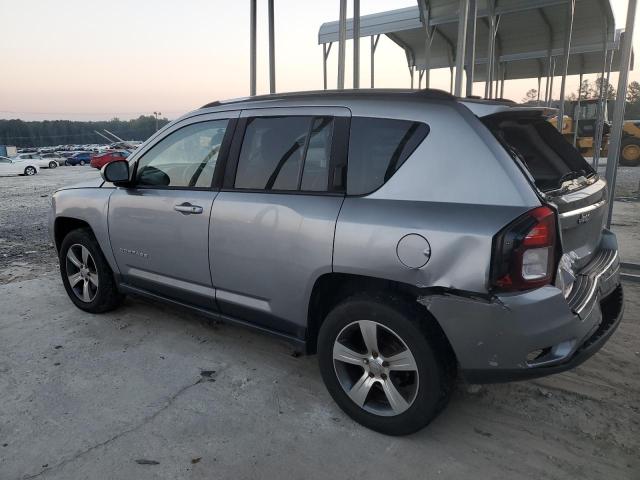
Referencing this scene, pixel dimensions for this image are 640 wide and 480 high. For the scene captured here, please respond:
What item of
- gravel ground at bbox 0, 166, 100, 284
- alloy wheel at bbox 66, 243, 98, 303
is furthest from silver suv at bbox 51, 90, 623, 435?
gravel ground at bbox 0, 166, 100, 284

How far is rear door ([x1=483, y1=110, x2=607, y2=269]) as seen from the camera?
230 centimetres

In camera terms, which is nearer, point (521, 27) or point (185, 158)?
point (185, 158)

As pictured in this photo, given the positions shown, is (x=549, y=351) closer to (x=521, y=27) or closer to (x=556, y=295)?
(x=556, y=295)

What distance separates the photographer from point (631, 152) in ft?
72.4

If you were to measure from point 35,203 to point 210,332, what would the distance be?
11.4 meters

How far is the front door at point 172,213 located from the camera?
10.6 ft

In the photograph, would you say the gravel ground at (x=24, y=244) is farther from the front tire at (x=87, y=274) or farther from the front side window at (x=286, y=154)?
the front side window at (x=286, y=154)

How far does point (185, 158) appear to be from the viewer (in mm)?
3518

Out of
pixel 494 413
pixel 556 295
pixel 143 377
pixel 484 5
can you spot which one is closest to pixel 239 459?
pixel 143 377

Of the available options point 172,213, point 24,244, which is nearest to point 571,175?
point 172,213

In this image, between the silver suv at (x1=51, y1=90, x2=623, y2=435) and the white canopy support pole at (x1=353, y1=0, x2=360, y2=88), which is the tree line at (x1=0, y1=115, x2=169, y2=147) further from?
the silver suv at (x1=51, y1=90, x2=623, y2=435)

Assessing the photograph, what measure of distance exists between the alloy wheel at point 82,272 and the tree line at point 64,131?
11329 cm

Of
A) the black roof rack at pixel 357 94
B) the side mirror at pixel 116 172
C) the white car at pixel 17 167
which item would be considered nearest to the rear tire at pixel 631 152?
the black roof rack at pixel 357 94

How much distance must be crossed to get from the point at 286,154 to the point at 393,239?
1001 millimetres
